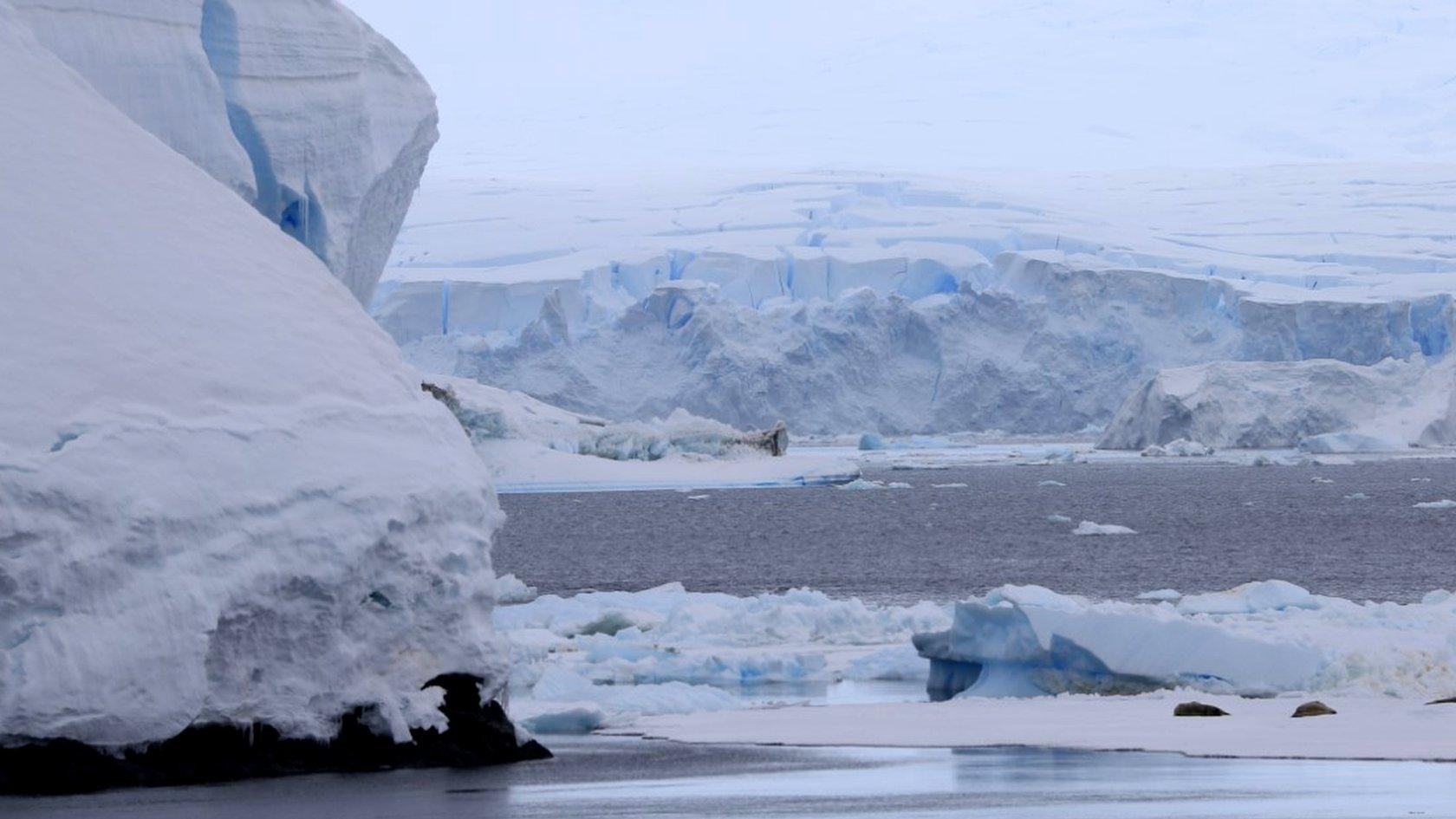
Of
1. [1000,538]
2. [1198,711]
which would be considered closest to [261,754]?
[1198,711]

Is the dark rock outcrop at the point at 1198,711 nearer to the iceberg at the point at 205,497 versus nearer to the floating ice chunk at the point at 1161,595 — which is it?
the iceberg at the point at 205,497

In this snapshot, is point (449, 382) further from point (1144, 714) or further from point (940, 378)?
point (1144, 714)

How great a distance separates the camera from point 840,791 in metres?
4.66

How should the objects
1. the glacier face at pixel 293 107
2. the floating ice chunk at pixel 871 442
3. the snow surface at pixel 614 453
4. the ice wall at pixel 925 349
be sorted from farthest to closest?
the floating ice chunk at pixel 871 442 < the ice wall at pixel 925 349 < the snow surface at pixel 614 453 < the glacier face at pixel 293 107

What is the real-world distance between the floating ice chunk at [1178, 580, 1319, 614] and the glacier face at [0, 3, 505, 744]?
5.56 metres

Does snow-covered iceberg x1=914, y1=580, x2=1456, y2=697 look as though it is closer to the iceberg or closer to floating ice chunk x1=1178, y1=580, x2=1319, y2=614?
floating ice chunk x1=1178, y1=580, x2=1319, y2=614

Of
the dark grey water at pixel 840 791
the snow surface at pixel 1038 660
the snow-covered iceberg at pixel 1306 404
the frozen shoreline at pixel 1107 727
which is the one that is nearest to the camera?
the dark grey water at pixel 840 791

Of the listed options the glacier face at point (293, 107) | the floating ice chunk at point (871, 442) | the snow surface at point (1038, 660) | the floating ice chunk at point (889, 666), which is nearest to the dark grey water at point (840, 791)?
the snow surface at point (1038, 660)

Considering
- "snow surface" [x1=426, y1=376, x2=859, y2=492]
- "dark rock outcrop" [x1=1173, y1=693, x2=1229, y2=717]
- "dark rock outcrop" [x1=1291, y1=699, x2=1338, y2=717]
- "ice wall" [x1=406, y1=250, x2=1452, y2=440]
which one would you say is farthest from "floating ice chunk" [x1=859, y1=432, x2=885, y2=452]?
"dark rock outcrop" [x1=1291, y1=699, x2=1338, y2=717]

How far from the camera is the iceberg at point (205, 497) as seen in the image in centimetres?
433

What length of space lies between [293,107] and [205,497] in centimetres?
1659

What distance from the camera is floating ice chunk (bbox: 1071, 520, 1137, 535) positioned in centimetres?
2044

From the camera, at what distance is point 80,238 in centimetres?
508

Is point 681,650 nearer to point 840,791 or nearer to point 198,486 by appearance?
point 840,791
